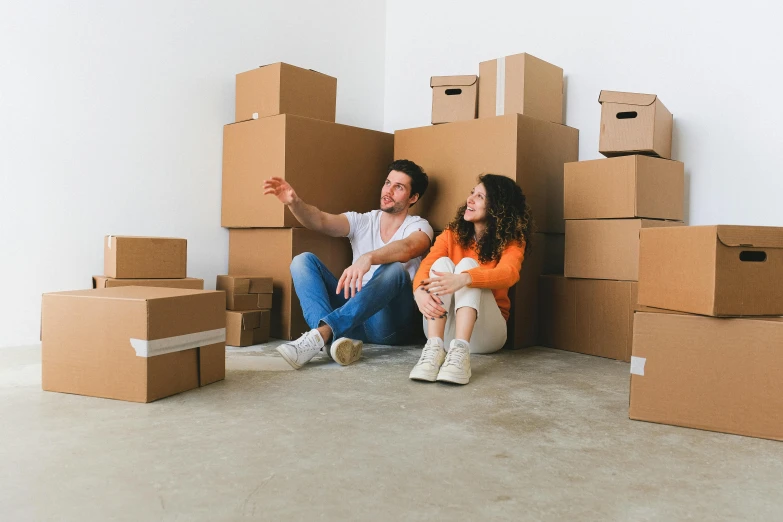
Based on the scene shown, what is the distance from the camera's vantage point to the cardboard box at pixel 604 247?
2.42 m

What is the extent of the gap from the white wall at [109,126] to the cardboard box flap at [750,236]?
2231 mm

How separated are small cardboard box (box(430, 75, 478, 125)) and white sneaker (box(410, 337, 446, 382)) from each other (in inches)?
47.5

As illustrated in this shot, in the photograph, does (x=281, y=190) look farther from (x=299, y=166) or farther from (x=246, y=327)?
(x=246, y=327)

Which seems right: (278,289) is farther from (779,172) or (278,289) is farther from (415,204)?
(779,172)

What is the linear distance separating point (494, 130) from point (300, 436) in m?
1.73

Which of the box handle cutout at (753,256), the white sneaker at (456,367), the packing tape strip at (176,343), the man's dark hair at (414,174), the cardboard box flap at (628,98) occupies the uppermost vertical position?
the cardboard box flap at (628,98)

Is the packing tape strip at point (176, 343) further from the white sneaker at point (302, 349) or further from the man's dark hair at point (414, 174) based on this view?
the man's dark hair at point (414, 174)

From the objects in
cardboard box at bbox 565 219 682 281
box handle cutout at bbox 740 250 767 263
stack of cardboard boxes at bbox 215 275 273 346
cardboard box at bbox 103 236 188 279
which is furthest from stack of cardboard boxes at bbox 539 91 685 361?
cardboard box at bbox 103 236 188 279

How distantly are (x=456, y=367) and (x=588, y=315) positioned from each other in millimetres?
854

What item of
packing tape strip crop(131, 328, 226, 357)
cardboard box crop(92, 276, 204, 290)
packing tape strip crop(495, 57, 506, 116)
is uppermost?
packing tape strip crop(495, 57, 506, 116)

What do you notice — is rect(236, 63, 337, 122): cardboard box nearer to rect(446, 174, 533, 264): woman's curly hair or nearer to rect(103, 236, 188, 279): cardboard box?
rect(103, 236, 188, 279): cardboard box

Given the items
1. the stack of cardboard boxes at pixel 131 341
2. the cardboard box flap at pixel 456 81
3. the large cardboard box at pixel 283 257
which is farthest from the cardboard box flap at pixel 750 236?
the large cardboard box at pixel 283 257

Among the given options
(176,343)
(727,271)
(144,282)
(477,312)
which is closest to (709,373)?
(727,271)

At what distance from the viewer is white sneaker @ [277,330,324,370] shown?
2.12 metres
